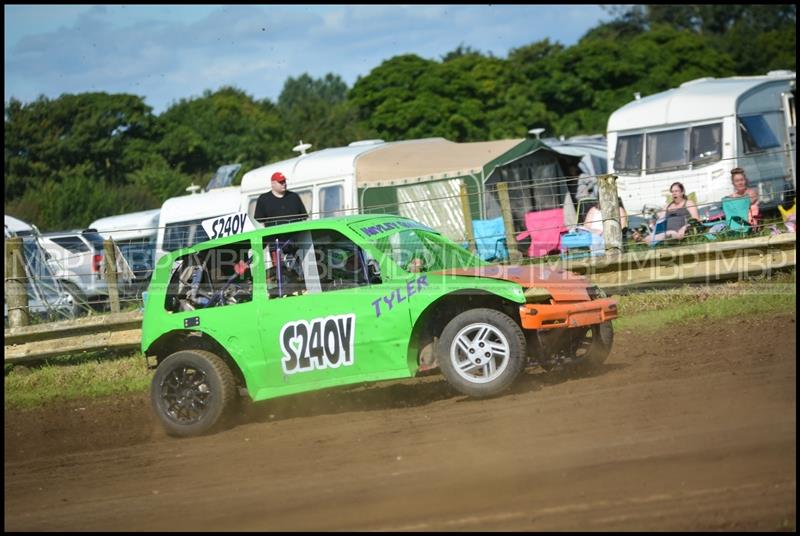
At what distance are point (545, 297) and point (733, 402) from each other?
6.33 feet

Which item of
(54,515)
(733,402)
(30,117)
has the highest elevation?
(30,117)

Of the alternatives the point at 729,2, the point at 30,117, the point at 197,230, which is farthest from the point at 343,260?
the point at 729,2

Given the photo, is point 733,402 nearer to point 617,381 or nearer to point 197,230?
point 617,381

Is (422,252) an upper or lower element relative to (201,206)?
lower

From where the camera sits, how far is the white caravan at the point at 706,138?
1752 cm

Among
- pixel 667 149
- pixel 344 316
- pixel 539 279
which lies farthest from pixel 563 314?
pixel 667 149

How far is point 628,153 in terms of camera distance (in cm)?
1927

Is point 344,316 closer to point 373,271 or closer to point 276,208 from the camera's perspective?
point 373,271

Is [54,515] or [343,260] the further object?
[343,260]

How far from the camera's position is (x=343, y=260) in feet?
28.6

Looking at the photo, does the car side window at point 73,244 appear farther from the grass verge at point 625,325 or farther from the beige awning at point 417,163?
the grass verge at point 625,325

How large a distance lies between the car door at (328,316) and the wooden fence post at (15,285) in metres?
5.71

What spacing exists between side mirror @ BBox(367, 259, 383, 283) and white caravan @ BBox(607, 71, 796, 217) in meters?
9.64

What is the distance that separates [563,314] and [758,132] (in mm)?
11491
